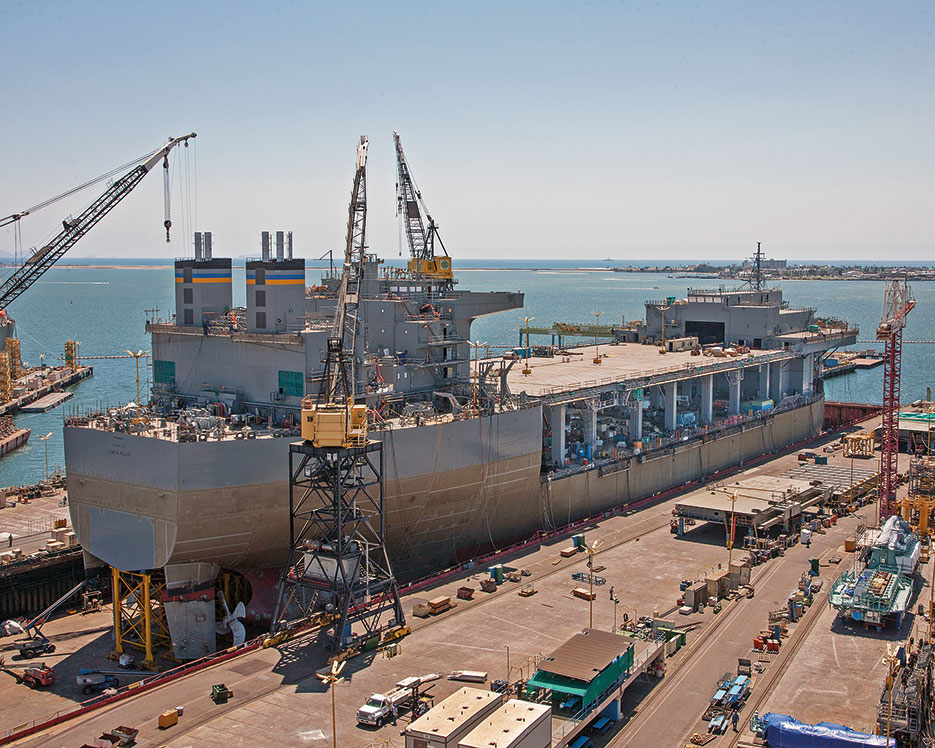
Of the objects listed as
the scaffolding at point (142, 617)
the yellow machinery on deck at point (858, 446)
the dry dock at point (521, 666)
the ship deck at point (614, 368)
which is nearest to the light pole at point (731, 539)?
the dry dock at point (521, 666)

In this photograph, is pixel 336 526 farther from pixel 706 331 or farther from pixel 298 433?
pixel 706 331

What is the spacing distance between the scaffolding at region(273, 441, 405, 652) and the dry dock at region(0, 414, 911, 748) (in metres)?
1.10

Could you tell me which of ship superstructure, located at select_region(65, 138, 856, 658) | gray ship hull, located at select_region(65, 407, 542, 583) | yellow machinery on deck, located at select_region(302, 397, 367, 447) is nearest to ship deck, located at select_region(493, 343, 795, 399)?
ship superstructure, located at select_region(65, 138, 856, 658)

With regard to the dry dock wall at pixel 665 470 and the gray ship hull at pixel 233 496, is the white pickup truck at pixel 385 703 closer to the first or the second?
the gray ship hull at pixel 233 496

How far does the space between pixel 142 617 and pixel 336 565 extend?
7.93 metres

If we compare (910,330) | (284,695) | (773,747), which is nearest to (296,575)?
(284,695)

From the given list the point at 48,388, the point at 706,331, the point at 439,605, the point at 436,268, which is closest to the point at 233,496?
the point at 439,605

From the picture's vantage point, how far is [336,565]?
3175cm

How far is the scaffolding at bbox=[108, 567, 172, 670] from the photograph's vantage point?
110ft

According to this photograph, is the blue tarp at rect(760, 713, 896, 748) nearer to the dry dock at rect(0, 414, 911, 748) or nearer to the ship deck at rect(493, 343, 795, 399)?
the dry dock at rect(0, 414, 911, 748)

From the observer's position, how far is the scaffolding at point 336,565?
102ft

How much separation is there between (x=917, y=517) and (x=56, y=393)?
8427 cm

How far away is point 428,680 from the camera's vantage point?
2734cm

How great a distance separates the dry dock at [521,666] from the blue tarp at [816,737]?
4.35ft
